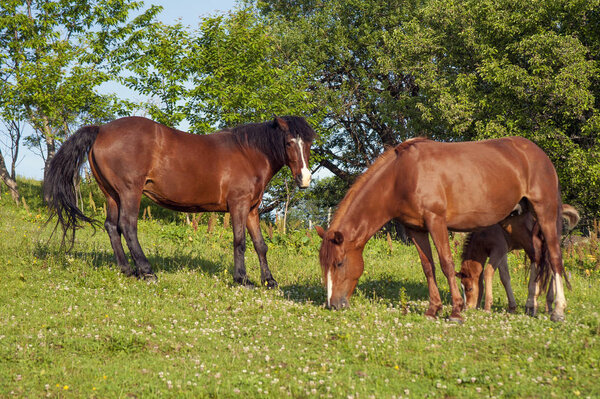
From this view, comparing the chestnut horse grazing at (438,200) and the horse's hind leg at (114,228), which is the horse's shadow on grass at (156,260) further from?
the chestnut horse grazing at (438,200)

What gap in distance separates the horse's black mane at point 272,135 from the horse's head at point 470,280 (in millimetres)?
3462

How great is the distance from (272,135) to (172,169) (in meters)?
1.93

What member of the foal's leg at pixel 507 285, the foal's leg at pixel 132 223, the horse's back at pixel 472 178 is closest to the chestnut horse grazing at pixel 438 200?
the horse's back at pixel 472 178

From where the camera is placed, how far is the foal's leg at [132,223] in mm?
9266

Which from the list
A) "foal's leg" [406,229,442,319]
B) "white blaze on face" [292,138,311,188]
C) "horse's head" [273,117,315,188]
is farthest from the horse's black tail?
"foal's leg" [406,229,442,319]

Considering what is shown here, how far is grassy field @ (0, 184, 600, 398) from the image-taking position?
4.98 meters

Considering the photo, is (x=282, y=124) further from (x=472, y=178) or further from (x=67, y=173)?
(x=67, y=173)

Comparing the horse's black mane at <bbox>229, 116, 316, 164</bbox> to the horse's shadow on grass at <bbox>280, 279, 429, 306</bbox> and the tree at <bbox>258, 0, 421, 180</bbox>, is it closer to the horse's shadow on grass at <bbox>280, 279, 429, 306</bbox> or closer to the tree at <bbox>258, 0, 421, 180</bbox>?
the horse's shadow on grass at <bbox>280, 279, 429, 306</bbox>

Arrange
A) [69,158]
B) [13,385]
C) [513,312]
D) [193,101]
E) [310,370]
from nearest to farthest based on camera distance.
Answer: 1. [13,385]
2. [310,370]
3. [513,312]
4. [69,158]
5. [193,101]

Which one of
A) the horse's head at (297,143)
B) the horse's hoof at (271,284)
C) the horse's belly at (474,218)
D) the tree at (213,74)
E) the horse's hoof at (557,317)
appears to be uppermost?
A: the tree at (213,74)

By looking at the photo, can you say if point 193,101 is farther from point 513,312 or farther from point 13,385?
point 13,385

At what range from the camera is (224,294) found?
Answer: 888cm

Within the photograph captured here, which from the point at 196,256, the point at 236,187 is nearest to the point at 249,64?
the point at 196,256

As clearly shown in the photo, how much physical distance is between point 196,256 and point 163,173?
375 cm
